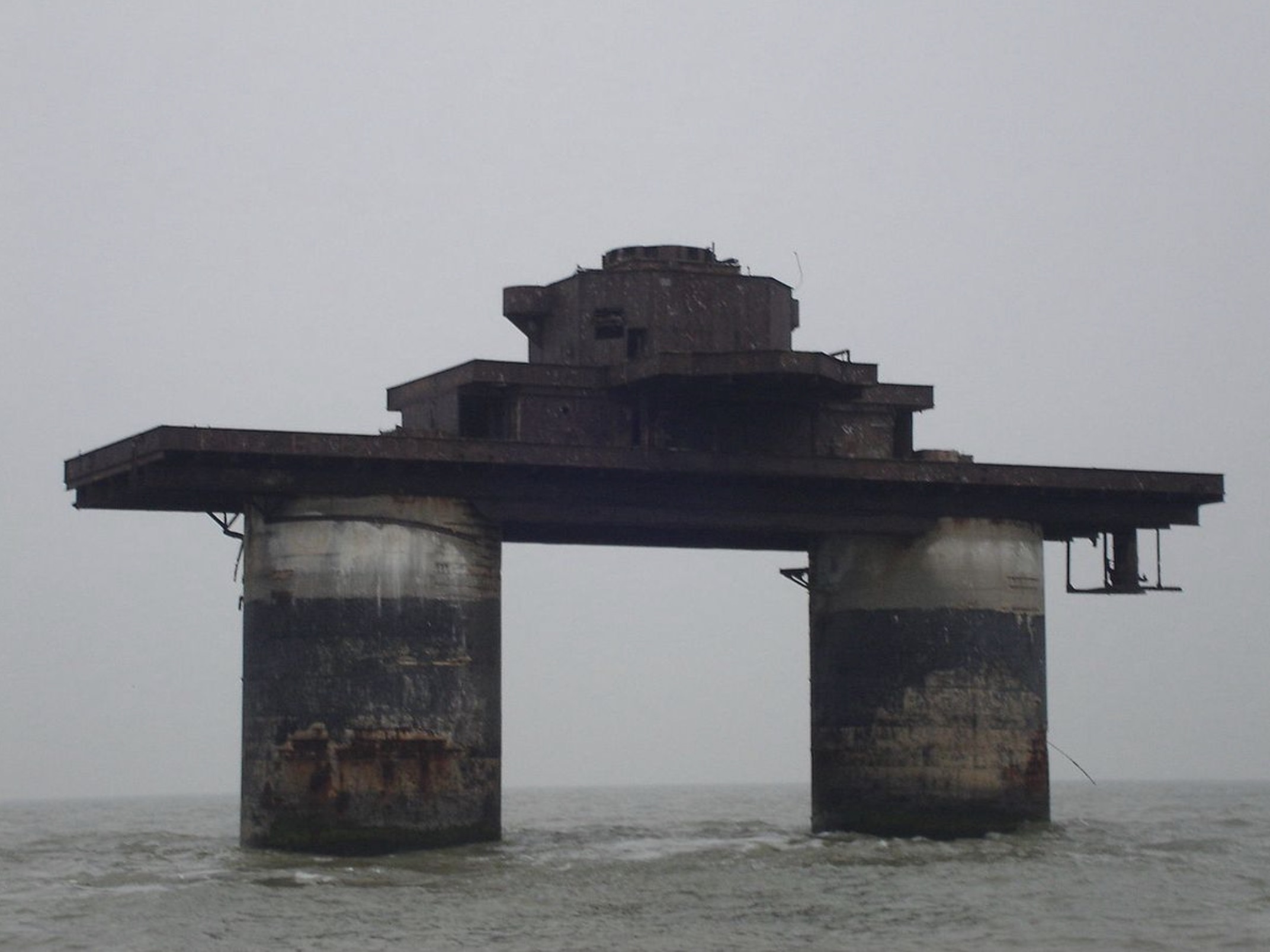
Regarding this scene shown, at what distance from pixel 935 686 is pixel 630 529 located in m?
7.02

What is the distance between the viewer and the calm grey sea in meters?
31.3

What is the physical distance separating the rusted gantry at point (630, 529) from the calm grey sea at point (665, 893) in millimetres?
1467

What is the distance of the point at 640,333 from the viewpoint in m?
46.1

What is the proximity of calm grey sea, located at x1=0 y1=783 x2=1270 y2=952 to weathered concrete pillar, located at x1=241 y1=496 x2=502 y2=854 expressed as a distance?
2.87 feet

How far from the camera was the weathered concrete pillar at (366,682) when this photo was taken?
4066 centimetres

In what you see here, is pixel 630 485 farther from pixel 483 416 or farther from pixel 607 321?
pixel 607 321

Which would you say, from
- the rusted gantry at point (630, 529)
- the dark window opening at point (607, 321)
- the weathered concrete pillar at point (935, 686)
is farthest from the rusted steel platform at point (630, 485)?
the dark window opening at point (607, 321)

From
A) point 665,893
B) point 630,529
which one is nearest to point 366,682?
point 630,529

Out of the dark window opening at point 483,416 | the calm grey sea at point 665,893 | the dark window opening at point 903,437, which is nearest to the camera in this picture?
the calm grey sea at point 665,893

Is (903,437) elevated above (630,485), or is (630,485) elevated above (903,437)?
(903,437)

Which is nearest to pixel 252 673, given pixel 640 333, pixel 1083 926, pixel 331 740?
pixel 331 740

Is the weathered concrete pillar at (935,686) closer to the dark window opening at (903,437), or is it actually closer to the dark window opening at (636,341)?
the dark window opening at (903,437)

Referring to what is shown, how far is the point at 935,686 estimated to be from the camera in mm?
45094

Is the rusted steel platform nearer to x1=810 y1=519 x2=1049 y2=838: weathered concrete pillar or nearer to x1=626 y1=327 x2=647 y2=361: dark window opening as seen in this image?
x1=810 y1=519 x2=1049 y2=838: weathered concrete pillar
